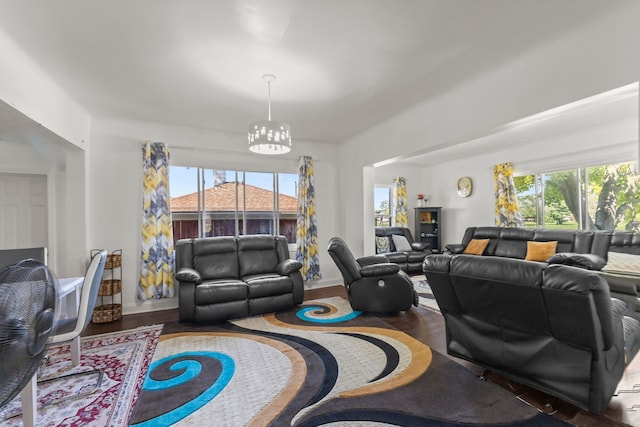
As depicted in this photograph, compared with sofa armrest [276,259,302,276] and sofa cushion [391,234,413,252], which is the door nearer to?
sofa armrest [276,259,302,276]

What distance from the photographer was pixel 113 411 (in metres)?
1.88

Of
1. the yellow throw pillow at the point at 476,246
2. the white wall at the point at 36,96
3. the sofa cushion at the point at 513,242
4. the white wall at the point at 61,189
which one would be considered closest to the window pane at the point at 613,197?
the sofa cushion at the point at 513,242

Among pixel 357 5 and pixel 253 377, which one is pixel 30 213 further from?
pixel 357 5

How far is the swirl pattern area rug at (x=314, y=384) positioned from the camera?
1779 millimetres

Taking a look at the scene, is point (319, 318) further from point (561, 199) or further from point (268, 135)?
point (561, 199)

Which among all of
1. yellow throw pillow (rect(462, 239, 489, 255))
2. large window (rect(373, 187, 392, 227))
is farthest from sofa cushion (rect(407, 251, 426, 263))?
large window (rect(373, 187, 392, 227))

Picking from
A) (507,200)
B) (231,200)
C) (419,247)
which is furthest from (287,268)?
(507,200)

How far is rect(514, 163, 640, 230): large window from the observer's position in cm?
443

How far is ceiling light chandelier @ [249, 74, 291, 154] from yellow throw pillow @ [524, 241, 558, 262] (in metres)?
4.21

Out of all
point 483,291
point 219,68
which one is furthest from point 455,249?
point 219,68

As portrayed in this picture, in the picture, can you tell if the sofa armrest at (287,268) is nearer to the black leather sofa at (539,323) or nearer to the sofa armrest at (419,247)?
the black leather sofa at (539,323)

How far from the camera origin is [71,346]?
2.43 metres

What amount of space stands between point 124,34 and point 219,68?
2.35ft

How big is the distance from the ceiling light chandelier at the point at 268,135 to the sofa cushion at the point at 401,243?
13.3 ft
